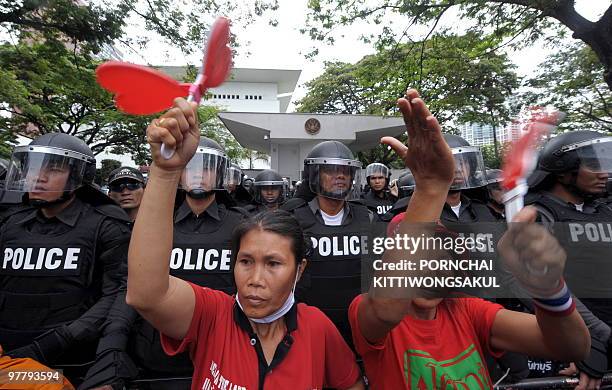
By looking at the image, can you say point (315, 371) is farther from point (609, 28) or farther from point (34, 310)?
point (609, 28)

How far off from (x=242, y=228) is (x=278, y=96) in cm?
4329

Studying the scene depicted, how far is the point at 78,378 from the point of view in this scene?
2.62 metres

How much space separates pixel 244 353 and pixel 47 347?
1.58 metres

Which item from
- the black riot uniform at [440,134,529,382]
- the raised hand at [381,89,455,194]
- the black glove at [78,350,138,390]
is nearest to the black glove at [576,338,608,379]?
the black riot uniform at [440,134,529,382]

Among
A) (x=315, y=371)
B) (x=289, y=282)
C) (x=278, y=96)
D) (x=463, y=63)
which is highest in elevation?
(x=278, y=96)

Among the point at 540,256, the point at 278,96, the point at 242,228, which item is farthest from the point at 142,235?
the point at 278,96

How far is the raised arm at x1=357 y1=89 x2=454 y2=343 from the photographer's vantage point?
1329mm

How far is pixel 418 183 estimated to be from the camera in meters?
1.44

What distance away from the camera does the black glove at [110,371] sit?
6.70 ft

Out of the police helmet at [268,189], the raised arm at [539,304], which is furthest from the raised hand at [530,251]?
the police helmet at [268,189]

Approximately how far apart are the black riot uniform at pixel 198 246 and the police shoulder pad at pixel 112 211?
389 mm

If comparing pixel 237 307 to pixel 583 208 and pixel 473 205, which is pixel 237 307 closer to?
pixel 583 208

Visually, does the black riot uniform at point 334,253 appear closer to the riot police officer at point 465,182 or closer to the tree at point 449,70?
the riot police officer at point 465,182

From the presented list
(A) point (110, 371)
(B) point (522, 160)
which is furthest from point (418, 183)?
(A) point (110, 371)
